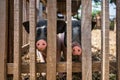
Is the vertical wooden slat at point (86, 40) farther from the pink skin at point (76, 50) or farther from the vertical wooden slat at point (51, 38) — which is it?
the vertical wooden slat at point (51, 38)

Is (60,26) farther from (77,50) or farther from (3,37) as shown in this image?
(3,37)

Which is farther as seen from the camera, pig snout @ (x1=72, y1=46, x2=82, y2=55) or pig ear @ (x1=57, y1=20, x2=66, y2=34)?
pig ear @ (x1=57, y1=20, x2=66, y2=34)

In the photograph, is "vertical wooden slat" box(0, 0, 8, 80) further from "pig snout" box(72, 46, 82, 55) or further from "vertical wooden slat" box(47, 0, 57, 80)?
"pig snout" box(72, 46, 82, 55)

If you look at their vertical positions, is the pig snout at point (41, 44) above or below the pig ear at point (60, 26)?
below

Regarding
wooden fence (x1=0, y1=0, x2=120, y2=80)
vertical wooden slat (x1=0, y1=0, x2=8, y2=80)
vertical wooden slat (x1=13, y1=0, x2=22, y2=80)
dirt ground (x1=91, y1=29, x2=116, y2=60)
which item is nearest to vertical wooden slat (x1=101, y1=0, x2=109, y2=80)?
wooden fence (x1=0, y1=0, x2=120, y2=80)

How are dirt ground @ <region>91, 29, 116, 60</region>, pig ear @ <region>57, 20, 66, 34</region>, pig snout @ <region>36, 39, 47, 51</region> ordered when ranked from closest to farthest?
A: pig snout @ <region>36, 39, 47, 51</region>
pig ear @ <region>57, 20, 66, 34</region>
dirt ground @ <region>91, 29, 116, 60</region>

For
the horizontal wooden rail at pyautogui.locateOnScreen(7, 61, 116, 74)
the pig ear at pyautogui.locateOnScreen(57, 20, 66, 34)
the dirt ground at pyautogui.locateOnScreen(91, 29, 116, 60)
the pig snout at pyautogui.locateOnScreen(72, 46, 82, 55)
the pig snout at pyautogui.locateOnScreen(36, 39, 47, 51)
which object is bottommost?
the dirt ground at pyautogui.locateOnScreen(91, 29, 116, 60)

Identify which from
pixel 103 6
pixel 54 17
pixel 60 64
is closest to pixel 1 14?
pixel 54 17

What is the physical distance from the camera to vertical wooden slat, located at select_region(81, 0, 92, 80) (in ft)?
7.50

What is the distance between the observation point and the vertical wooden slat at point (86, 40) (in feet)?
7.50

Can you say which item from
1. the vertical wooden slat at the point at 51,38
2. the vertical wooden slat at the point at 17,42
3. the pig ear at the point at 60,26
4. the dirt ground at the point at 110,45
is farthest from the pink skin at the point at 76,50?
the dirt ground at the point at 110,45

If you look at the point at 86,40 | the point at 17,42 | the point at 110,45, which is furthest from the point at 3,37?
the point at 110,45

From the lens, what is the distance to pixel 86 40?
2.29m

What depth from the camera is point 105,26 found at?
2.29 metres
